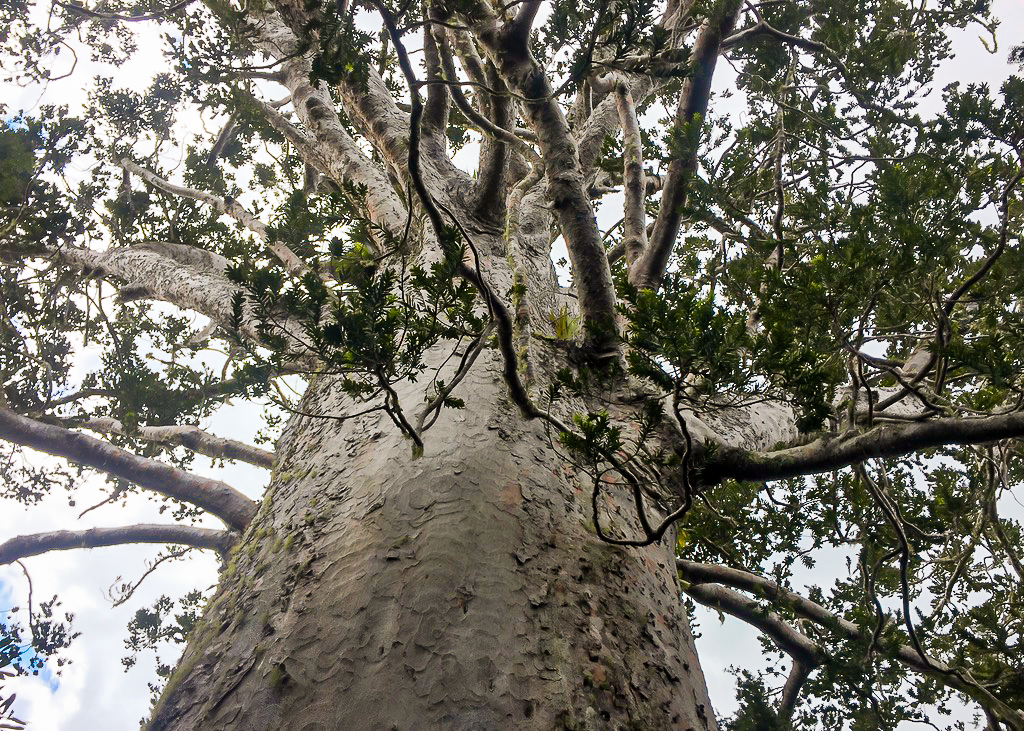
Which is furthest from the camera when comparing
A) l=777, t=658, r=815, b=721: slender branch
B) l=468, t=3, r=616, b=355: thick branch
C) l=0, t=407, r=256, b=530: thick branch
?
l=0, t=407, r=256, b=530: thick branch

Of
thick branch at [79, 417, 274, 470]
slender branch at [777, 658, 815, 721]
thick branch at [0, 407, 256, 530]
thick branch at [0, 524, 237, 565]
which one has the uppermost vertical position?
thick branch at [79, 417, 274, 470]

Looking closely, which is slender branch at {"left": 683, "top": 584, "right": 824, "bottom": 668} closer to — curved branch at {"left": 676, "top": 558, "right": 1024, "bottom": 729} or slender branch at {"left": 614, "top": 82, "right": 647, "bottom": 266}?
curved branch at {"left": 676, "top": 558, "right": 1024, "bottom": 729}

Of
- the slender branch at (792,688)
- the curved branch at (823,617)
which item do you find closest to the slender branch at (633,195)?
the curved branch at (823,617)

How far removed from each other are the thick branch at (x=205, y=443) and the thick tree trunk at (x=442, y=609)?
3.27m

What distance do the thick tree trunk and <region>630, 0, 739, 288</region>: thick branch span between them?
Result: 5.97 feet

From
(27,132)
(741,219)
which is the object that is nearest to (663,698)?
(741,219)

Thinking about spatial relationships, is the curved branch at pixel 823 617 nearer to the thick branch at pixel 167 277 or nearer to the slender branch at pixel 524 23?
the slender branch at pixel 524 23

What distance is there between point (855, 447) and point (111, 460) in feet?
15.8

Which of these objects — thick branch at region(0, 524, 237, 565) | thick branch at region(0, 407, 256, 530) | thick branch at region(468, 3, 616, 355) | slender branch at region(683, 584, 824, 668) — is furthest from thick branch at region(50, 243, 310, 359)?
slender branch at region(683, 584, 824, 668)

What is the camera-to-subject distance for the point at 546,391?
2420mm

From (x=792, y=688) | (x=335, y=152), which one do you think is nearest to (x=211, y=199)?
(x=335, y=152)

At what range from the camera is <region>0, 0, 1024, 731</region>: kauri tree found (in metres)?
1.48

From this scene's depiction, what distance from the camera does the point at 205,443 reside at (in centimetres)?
496

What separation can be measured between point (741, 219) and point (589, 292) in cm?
155
